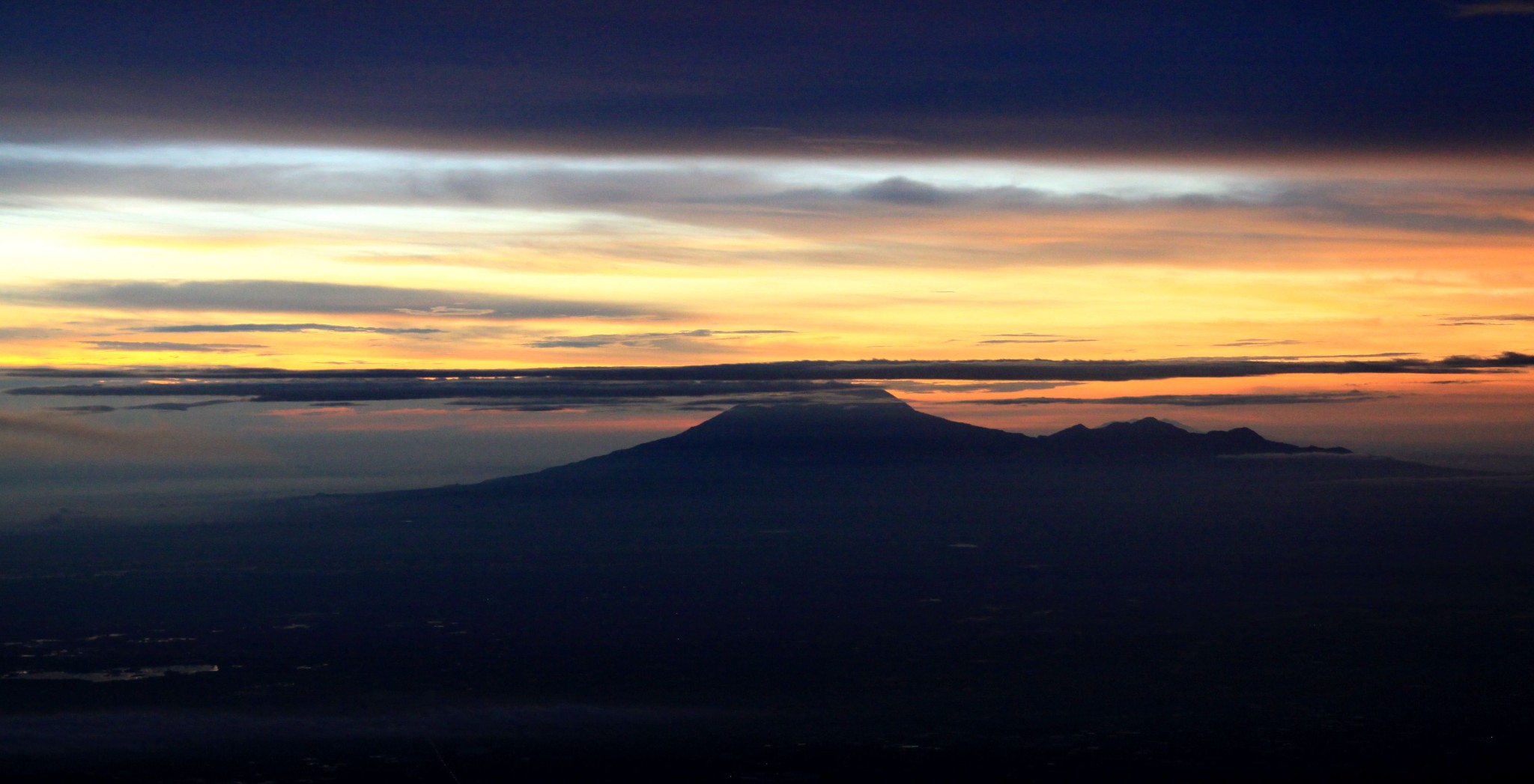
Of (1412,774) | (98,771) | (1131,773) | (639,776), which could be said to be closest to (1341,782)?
(1412,774)

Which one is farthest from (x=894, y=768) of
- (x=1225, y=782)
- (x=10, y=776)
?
(x=10, y=776)

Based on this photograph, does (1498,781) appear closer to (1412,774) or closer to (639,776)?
(1412,774)

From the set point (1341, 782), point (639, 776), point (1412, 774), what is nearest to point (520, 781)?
point (639, 776)

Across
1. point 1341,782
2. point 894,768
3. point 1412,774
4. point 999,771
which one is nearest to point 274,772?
point 894,768

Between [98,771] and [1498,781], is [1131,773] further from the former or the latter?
[98,771]

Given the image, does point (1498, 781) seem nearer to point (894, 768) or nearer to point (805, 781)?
point (894, 768)

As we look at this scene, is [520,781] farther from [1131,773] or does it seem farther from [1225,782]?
[1225,782]
